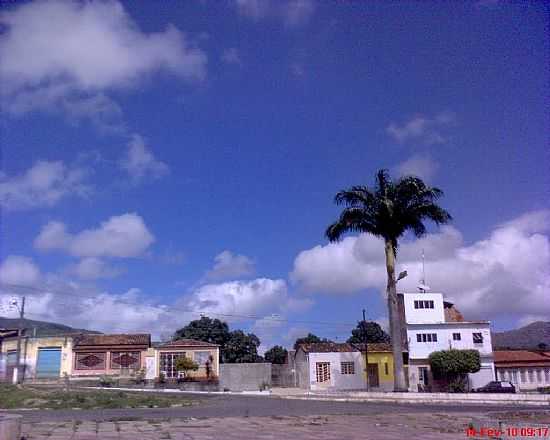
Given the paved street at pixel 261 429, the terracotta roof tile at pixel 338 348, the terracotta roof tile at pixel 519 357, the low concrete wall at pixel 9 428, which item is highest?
the terracotta roof tile at pixel 338 348

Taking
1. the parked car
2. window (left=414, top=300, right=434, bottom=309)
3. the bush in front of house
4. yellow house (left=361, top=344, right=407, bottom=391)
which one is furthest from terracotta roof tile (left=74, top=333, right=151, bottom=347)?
the parked car

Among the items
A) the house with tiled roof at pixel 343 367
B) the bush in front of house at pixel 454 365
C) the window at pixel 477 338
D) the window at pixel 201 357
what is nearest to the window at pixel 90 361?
the window at pixel 201 357

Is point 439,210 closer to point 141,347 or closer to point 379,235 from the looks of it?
point 379,235

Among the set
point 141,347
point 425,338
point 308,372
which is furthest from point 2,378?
point 425,338

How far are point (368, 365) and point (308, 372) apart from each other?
5.82 meters

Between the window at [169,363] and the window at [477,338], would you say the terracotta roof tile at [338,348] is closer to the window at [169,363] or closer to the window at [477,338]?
the window at [477,338]

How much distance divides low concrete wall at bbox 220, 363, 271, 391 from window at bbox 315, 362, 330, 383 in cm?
491

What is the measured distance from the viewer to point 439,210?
3712 cm

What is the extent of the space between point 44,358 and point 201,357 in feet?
50.9

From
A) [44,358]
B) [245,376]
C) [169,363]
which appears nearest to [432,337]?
[245,376]

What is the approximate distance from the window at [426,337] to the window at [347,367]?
6502 mm

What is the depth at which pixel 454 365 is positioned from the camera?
5047 centimetres

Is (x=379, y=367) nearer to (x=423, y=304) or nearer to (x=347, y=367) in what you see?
(x=347, y=367)

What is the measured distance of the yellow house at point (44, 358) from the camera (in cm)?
5778
